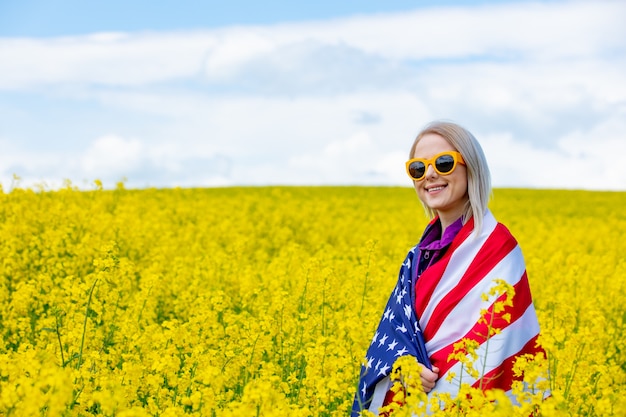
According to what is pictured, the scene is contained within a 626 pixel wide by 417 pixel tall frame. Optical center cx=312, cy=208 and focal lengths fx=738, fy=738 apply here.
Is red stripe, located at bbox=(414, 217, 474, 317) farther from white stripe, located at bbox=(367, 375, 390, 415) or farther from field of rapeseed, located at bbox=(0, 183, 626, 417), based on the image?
field of rapeseed, located at bbox=(0, 183, 626, 417)

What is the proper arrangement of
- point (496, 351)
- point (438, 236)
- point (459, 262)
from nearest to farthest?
point (496, 351)
point (459, 262)
point (438, 236)

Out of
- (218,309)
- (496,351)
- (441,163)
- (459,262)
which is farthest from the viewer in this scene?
(218,309)

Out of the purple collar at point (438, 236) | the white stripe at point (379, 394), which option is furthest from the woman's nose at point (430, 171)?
the white stripe at point (379, 394)

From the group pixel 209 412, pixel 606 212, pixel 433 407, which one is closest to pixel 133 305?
pixel 209 412

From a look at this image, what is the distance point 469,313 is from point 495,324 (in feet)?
0.43

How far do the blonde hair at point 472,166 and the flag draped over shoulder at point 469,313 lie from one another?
85 millimetres

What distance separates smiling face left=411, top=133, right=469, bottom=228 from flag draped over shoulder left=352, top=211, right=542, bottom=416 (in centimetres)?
15

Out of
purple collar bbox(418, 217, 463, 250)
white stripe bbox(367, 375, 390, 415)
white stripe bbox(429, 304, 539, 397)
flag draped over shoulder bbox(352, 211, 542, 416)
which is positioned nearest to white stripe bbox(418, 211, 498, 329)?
flag draped over shoulder bbox(352, 211, 542, 416)

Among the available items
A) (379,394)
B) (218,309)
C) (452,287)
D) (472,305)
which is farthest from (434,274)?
(218,309)

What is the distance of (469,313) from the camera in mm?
3562

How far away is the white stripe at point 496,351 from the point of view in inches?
137

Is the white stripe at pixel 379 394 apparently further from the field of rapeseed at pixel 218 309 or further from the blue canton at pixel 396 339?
the field of rapeseed at pixel 218 309

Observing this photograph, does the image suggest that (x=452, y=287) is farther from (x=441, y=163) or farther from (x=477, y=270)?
(x=441, y=163)

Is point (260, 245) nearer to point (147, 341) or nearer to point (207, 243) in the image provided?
point (207, 243)
